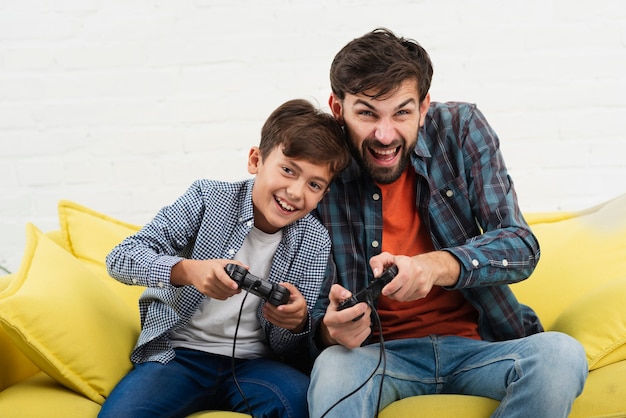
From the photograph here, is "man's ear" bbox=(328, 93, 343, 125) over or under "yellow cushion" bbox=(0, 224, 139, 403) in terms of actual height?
over

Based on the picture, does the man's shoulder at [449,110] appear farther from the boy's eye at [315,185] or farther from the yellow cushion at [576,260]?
the yellow cushion at [576,260]

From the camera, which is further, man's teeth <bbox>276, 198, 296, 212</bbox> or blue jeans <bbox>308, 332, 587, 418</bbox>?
man's teeth <bbox>276, 198, 296, 212</bbox>

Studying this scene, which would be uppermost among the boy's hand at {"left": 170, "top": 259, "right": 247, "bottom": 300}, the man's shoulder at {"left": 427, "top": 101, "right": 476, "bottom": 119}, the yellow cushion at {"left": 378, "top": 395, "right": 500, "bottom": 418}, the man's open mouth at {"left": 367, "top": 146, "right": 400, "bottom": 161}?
the man's shoulder at {"left": 427, "top": 101, "right": 476, "bottom": 119}

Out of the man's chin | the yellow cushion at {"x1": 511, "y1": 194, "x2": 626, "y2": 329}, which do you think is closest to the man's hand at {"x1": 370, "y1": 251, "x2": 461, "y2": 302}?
the man's chin

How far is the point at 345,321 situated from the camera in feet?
5.28

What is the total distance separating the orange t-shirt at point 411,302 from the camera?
1.89m

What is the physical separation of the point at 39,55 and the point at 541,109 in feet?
5.85

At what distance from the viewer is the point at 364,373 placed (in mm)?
1632

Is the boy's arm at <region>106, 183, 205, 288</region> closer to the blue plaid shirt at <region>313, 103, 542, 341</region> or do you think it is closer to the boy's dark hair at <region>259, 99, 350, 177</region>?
the boy's dark hair at <region>259, 99, 350, 177</region>

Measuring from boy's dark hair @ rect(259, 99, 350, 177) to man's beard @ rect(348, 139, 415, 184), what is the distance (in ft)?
0.22

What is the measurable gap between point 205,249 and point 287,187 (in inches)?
10.1

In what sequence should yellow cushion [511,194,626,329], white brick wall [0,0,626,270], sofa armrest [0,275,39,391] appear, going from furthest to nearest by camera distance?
white brick wall [0,0,626,270], yellow cushion [511,194,626,329], sofa armrest [0,275,39,391]

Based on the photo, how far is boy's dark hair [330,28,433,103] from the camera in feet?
5.98

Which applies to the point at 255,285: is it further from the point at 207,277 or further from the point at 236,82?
the point at 236,82
